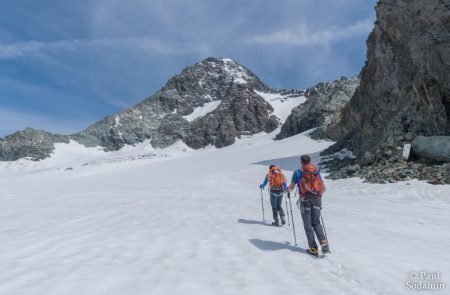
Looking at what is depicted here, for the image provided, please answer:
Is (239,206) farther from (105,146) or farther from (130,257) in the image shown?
(105,146)

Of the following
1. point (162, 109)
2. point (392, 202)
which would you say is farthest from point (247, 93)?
point (392, 202)

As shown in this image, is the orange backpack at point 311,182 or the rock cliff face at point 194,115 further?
the rock cliff face at point 194,115

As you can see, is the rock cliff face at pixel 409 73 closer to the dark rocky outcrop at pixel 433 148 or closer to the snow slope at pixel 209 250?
the dark rocky outcrop at pixel 433 148

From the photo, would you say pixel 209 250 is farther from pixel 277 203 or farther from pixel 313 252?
pixel 277 203

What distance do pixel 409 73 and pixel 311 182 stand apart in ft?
87.2

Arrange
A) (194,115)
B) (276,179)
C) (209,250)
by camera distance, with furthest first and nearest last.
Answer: (194,115) < (276,179) < (209,250)

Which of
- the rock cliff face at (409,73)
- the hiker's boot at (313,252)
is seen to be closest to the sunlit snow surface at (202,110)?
the rock cliff face at (409,73)

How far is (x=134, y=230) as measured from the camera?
9.83 metres

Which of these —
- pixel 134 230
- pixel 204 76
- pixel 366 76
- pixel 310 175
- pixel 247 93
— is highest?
pixel 204 76

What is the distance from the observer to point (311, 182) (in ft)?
24.8

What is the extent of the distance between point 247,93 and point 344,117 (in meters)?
89.7

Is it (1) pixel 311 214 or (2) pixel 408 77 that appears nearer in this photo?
(1) pixel 311 214

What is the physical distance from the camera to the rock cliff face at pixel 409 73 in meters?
24.7

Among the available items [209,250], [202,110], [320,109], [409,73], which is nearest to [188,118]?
[202,110]
